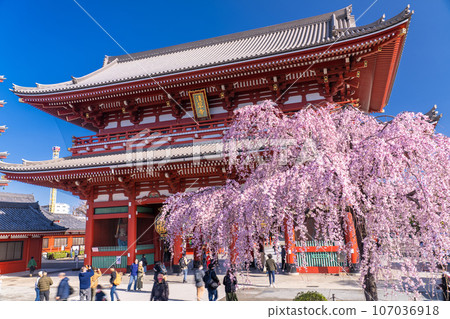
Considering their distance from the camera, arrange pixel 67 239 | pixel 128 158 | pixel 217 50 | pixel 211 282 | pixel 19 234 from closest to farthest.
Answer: pixel 211 282 < pixel 128 158 < pixel 19 234 < pixel 217 50 < pixel 67 239

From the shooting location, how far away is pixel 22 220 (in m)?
Answer: 20.6

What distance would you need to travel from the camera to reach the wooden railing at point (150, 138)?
1362 cm

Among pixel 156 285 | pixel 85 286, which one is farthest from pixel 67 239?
pixel 156 285

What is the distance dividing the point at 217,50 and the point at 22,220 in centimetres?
1763

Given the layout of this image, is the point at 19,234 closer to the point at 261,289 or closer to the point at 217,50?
the point at 261,289

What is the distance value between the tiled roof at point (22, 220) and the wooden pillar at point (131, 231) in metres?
9.46

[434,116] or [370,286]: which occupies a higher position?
[434,116]

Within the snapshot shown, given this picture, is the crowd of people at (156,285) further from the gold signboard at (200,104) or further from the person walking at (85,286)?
the gold signboard at (200,104)

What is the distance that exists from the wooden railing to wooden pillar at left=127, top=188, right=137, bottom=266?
245cm

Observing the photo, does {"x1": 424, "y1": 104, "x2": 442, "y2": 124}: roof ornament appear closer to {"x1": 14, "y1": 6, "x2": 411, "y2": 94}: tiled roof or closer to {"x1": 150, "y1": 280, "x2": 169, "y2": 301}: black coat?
{"x1": 14, "y1": 6, "x2": 411, "y2": 94}: tiled roof

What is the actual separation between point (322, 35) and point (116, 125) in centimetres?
1204

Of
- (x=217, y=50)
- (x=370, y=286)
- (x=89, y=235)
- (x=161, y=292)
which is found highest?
(x=217, y=50)

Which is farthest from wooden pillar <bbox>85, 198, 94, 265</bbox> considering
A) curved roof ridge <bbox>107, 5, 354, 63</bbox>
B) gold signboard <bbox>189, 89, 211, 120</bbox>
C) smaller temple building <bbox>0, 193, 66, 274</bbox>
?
curved roof ridge <bbox>107, 5, 354, 63</bbox>

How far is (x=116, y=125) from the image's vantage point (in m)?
15.7
